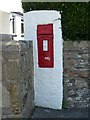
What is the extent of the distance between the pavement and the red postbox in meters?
0.89

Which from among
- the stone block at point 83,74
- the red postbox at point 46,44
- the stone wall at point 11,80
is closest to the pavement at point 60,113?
Answer: the stone block at point 83,74

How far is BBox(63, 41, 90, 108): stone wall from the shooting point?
6.23 m

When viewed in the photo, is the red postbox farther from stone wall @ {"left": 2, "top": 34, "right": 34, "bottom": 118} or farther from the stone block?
stone wall @ {"left": 2, "top": 34, "right": 34, "bottom": 118}

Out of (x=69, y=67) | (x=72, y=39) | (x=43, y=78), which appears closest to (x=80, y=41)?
(x=72, y=39)

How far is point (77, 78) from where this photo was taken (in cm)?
627

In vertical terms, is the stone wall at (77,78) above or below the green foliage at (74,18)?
below

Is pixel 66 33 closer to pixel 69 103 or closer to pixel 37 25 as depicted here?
pixel 37 25

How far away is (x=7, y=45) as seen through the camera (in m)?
4.00

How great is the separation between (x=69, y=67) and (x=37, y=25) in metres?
1.06

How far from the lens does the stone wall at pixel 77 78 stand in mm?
6234

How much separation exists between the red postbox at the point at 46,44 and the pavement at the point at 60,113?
35.0 inches

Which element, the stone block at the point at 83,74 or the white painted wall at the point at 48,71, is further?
the stone block at the point at 83,74

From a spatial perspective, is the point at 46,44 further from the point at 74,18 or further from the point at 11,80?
the point at 11,80

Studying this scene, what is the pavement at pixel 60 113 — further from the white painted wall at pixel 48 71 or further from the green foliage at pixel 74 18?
the green foliage at pixel 74 18
